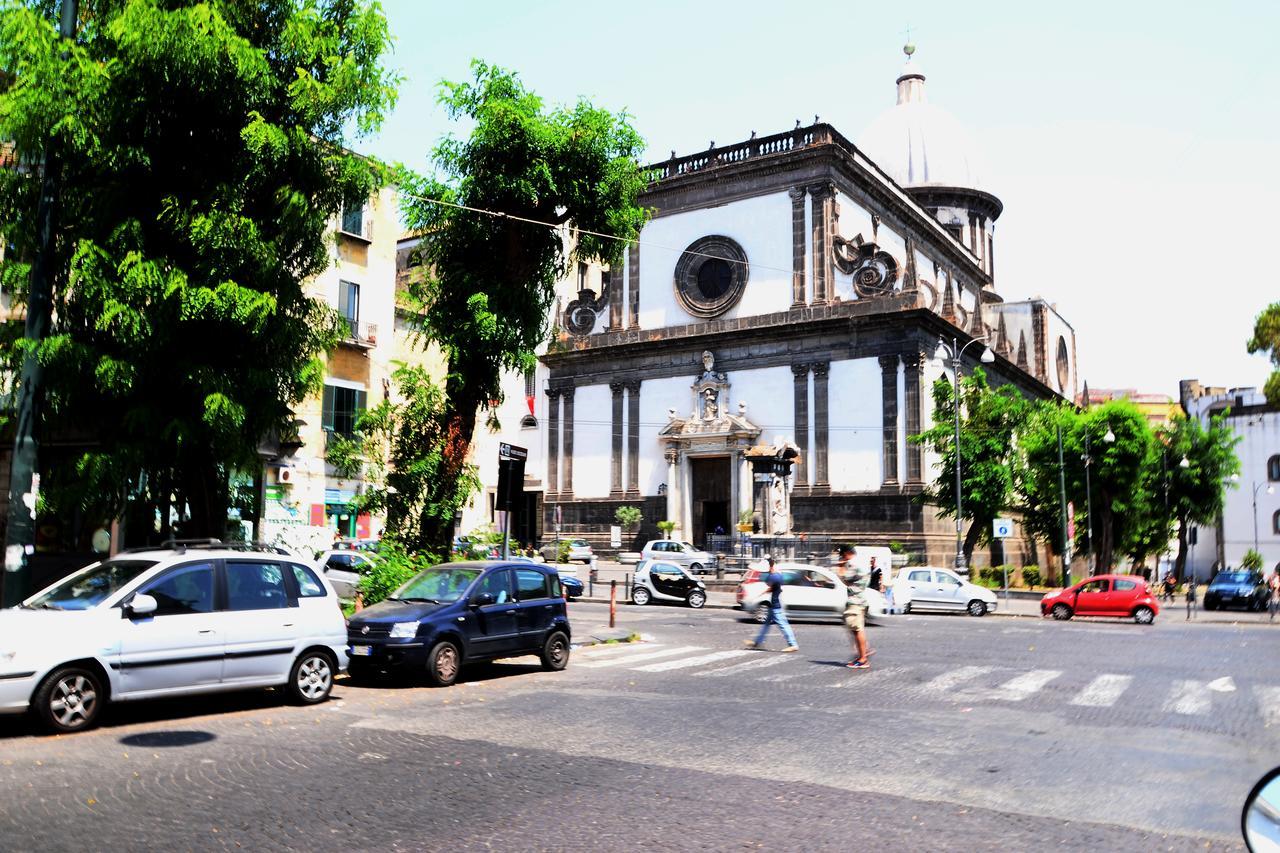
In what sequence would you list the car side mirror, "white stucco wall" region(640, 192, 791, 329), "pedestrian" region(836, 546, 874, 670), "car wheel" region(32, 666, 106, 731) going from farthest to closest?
"white stucco wall" region(640, 192, 791, 329) → "pedestrian" region(836, 546, 874, 670) → the car side mirror → "car wheel" region(32, 666, 106, 731)

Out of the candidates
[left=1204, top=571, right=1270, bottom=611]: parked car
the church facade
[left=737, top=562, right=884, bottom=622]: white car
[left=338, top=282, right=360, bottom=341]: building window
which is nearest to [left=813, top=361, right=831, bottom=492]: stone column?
the church facade

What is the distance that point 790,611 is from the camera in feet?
80.4

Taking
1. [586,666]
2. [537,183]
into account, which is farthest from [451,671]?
[537,183]

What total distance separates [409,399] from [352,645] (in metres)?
5.53

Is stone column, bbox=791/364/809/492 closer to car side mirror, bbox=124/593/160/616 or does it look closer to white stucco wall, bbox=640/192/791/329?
white stucco wall, bbox=640/192/791/329

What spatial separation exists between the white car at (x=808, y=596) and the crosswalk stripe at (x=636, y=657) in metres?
6.75

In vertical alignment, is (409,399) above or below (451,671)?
above

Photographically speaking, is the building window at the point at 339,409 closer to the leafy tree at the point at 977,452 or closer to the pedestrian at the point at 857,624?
the pedestrian at the point at 857,624

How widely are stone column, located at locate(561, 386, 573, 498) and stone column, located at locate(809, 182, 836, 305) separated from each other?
1365cm

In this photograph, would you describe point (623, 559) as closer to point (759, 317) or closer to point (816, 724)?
point (759, 317)

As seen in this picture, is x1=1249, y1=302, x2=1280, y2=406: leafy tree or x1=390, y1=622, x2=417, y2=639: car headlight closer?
x1=390, y1=622, x2=417, y2=639: car headlight

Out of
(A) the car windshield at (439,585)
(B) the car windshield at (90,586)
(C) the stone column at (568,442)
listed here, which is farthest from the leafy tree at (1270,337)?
(B) the car windshield at (90,586)

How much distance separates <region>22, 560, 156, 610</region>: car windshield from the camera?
9578 mm

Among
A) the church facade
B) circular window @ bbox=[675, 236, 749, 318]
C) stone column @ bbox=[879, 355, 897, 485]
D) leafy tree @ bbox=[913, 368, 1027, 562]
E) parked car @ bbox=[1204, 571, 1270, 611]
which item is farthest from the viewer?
circular window @ bbox=[675, 236, 749, 318]
